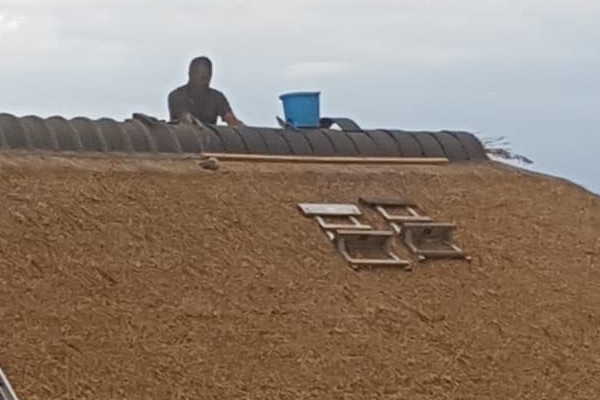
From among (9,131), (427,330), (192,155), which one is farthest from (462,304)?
(9,131)

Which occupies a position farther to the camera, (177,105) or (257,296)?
(177,105)

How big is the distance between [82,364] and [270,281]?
1406 mm

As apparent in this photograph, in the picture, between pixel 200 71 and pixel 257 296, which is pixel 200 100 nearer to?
pixel 200 71

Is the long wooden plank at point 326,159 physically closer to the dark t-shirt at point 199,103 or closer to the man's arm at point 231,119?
the man's arm at point 231,119

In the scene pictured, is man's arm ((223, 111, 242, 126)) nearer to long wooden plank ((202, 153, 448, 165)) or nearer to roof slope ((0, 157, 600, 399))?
long wooden plank ((202, 153, 448, 165))

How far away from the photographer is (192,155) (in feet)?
28.8

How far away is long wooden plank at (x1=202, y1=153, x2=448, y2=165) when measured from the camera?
8852 mm

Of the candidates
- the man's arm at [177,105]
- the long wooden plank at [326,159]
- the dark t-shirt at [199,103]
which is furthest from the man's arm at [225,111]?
the long wooden plank at [326,159]

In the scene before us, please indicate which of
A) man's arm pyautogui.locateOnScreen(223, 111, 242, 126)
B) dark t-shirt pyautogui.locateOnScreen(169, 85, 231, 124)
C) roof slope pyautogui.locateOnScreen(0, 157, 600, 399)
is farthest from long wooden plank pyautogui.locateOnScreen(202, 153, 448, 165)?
dark t-shirt pyautogui.locateOnScreen(169, 85, 231, 124)

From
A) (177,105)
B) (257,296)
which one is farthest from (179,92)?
(257,296)

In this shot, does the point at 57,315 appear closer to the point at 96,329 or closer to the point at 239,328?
the point at 96,329

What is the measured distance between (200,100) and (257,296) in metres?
3.00

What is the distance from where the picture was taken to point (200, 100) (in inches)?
391

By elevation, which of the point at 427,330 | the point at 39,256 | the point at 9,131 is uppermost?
the point at 9,131
